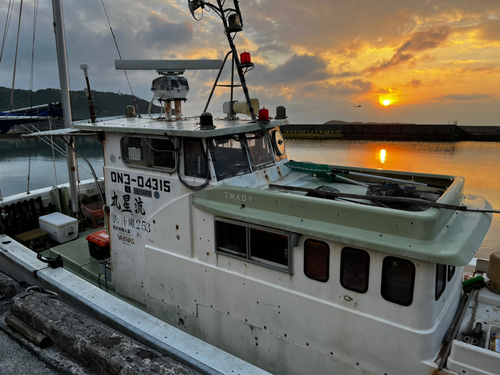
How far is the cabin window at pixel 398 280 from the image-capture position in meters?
3.39

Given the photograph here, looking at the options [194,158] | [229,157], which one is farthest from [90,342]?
[229,157]

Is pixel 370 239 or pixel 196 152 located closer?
pixel 370 239

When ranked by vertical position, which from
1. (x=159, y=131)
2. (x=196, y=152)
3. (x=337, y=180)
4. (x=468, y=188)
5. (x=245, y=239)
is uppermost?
(x=159, y=131)

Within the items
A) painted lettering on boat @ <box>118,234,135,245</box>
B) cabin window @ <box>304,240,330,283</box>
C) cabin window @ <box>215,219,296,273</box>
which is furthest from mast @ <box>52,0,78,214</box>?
cabin window @ <box>304,240,330,283</box>

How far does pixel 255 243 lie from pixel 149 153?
6.87 ft

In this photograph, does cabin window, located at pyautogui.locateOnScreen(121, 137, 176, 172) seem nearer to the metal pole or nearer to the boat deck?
the metal pole

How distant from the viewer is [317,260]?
3.86 meters

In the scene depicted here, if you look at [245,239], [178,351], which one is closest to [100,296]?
[178,351]

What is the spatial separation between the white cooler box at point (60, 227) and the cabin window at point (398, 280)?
6785 mm

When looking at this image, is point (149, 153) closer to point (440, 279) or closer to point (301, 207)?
point (301, 207)

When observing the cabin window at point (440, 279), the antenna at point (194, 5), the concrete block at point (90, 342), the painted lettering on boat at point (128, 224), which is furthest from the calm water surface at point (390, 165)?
the concrete block at point (90, 342)

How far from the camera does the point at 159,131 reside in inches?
182

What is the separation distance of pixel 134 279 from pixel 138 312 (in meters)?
1.17

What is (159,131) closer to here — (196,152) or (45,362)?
(196,152)
